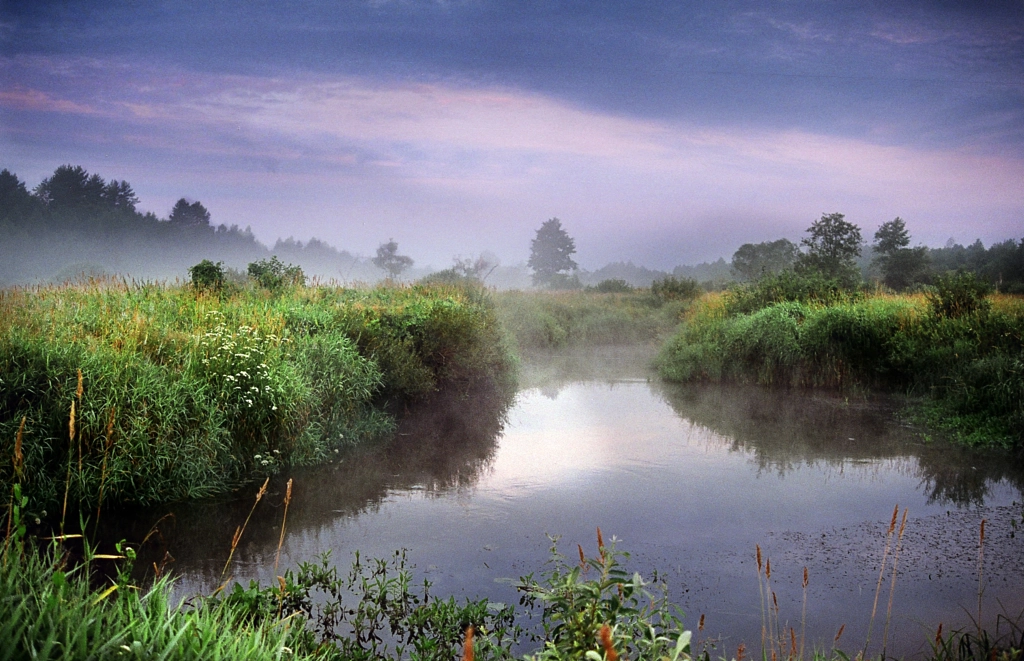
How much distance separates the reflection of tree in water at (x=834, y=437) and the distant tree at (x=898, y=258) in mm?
18290

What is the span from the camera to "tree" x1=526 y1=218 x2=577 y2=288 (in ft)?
198

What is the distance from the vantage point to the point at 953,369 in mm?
11703

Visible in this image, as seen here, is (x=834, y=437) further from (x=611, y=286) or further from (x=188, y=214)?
(x=188, y=214)

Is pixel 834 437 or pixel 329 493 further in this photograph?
pixel 834 437

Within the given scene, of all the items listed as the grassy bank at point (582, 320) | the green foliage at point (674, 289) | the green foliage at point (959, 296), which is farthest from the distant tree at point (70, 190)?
the green foliage at point (959, 296)

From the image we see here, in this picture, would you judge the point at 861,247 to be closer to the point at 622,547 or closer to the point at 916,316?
the point at 916,316

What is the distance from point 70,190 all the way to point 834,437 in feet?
118

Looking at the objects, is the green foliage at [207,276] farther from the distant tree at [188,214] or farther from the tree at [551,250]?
the tree at [551,250]

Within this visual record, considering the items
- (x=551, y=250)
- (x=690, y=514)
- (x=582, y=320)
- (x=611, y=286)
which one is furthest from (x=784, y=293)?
(x=551, y=250)

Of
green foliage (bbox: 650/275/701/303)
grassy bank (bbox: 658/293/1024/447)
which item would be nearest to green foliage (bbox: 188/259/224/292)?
grassy bank (bbox: 658/293/1024/447)

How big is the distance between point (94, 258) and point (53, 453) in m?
29.4

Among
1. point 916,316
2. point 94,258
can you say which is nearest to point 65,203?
point 94,258

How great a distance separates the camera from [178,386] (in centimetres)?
694

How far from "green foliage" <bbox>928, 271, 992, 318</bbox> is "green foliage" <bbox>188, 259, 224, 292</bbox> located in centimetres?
1452
